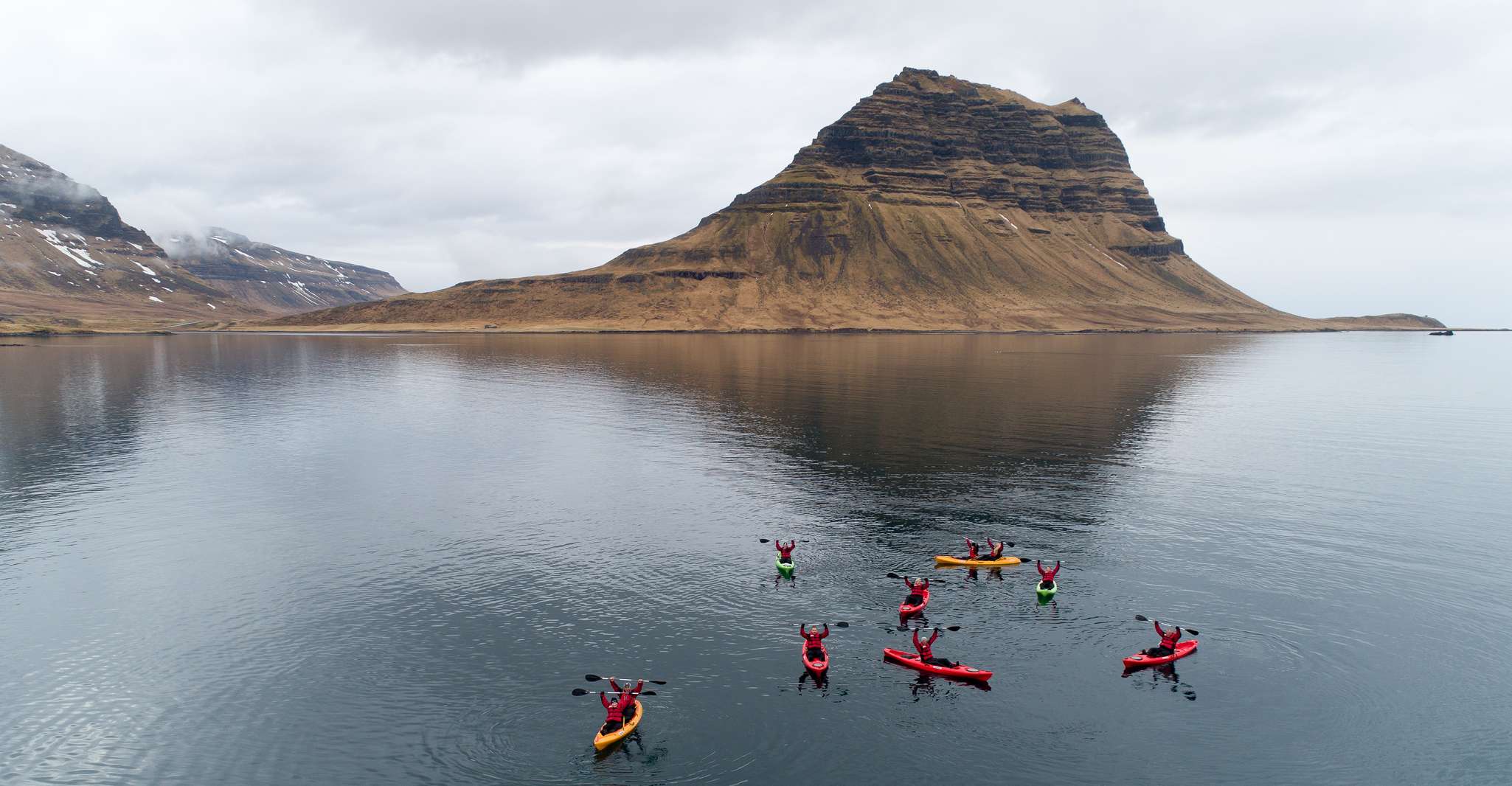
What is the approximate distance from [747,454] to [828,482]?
1476 cm

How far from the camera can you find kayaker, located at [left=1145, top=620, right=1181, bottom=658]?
130 ft

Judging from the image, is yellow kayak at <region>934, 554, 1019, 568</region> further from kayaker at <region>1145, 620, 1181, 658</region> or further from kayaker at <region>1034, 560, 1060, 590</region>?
kayaker at <region>1145, 620, 1181, 658</region>

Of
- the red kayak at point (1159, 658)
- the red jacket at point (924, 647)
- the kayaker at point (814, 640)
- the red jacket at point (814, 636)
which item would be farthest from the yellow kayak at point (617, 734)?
the red kayak at point (1159, 658)

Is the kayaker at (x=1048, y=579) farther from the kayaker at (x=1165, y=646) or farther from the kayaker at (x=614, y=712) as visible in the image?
the kayaker at (x=614, y=712)

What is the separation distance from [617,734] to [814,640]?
1100 centimetres

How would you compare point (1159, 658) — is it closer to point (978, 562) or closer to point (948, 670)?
point (948, 670)

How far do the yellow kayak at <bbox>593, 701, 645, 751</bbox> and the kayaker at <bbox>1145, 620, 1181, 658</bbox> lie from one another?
2427 centimetres

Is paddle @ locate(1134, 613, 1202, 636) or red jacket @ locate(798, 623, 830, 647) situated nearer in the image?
red jacket @ locate(798, 623, 830, 647)

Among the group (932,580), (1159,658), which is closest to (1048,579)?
(932,580)

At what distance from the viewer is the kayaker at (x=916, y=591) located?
45.4 meters

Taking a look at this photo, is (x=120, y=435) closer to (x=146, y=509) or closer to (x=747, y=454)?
(x=146, y=509)

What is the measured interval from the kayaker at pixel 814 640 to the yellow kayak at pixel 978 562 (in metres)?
13.8

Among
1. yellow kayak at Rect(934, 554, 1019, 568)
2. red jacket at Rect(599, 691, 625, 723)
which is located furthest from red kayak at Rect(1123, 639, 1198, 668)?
red jacket at Rect(599, 691, 625, 723)

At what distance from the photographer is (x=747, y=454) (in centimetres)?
8756
